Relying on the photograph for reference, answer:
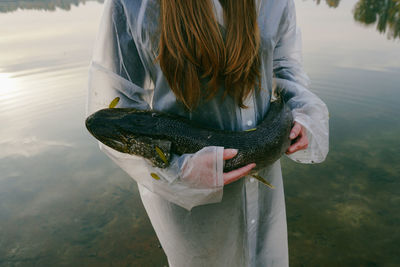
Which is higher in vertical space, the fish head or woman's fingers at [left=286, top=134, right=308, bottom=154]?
the fish head

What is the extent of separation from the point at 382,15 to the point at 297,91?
490 inches

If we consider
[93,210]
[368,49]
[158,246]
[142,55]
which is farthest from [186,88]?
[368,49]

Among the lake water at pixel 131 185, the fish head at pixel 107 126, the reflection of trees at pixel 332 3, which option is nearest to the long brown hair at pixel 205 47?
the fish head at pixel 107 126

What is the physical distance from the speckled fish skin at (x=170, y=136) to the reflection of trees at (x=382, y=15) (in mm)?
9340

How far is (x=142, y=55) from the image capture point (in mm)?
1122

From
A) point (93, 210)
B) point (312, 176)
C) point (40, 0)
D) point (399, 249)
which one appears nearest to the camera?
point (399, 249)

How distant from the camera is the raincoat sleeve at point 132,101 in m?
1.10

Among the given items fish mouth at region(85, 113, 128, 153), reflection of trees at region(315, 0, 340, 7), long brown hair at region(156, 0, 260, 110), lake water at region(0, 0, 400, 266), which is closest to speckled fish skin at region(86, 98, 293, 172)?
fish mouth at region(85, 113, 128, 153)

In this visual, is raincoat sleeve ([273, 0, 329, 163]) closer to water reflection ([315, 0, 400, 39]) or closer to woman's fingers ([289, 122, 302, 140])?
woman's fingers ([289, 122, 302, 140])

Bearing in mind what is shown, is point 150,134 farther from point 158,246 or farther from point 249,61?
point 158,246

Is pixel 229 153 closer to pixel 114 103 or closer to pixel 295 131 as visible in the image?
pixel 295 131

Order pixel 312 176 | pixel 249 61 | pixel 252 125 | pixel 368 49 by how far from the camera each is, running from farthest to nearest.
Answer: pixel 368 49, pixel 312 176, pixel 252 125, pixel 249 61

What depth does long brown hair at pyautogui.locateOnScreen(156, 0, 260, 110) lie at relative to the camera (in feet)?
3.34

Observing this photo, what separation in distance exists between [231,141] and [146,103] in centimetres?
43
